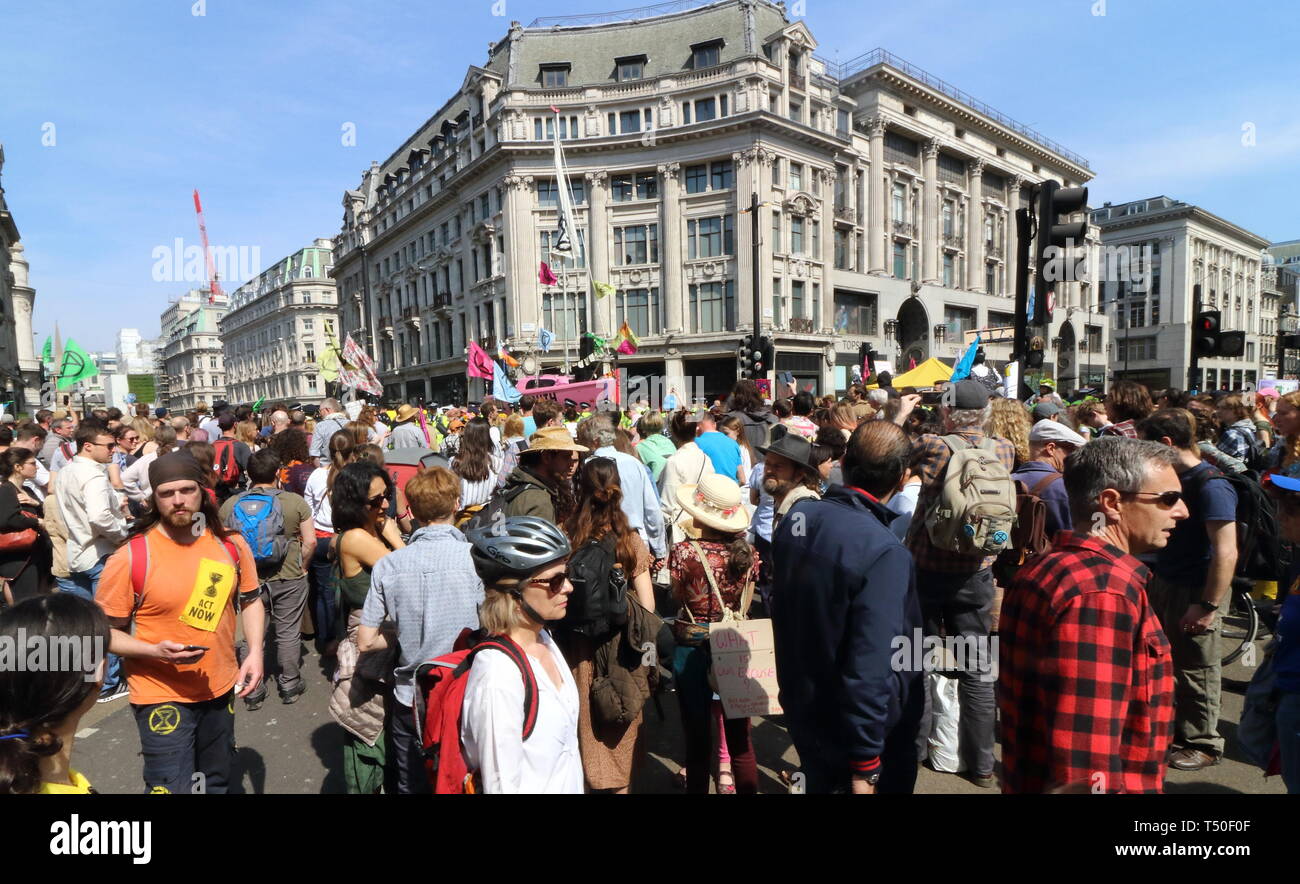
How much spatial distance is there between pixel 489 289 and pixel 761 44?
2118 centimetres

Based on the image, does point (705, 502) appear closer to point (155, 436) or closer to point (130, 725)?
point (130, 725)

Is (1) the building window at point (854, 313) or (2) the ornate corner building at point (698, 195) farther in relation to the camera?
(1) the building window at point (854, 313)

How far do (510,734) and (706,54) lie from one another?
40.8 meters

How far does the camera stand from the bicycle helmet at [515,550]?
7.16 ft

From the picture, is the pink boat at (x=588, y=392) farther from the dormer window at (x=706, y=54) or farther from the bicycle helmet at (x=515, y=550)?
the bicycle helmet at (x=515, y=550)

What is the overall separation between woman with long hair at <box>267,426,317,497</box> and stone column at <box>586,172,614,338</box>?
30421 mm

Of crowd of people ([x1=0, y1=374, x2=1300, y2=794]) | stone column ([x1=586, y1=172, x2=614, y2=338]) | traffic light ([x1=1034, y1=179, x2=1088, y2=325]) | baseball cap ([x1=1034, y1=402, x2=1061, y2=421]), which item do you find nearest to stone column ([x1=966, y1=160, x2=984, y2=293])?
stone column ([x1=586, y1=172, x2=614, y2=338])

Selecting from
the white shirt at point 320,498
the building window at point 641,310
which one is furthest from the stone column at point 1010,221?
the white shirt at point 320,498

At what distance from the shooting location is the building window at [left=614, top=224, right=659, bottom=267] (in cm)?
3672

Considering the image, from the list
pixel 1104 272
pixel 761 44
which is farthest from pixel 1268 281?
pixel 761 44

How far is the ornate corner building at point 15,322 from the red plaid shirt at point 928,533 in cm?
5100

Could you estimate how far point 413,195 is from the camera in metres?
49.4

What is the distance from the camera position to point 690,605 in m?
3.52

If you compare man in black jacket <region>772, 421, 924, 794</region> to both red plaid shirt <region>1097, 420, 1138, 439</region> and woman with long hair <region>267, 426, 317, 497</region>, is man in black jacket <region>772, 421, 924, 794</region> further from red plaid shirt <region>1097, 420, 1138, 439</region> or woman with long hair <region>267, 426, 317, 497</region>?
woman with long hair <region>267, 426, 317, 497</region>
